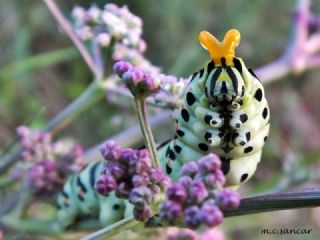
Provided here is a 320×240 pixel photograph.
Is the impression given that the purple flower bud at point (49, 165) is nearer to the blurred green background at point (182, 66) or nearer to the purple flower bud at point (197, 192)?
the purple flower bud at point (197, 192)

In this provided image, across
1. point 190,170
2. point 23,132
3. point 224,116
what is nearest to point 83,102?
point 23,132

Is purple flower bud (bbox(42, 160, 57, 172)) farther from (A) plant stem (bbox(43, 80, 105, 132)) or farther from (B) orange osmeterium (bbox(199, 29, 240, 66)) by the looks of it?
(B) orange osmeterium (bbox(199, 29, 240, 66))

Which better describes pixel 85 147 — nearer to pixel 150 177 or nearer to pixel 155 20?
pixel 155 20

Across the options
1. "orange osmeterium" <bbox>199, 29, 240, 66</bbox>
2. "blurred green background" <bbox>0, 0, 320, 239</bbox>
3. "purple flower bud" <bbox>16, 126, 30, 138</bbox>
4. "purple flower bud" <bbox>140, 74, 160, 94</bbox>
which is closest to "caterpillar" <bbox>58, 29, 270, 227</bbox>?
"orange osmeterium" <bbox>199, 29, 240, 66</bbox>

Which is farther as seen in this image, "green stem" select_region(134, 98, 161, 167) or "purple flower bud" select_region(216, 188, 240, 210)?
"green stem" select_region(134, 98, 161, 167)

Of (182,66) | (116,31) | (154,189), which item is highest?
(182,66)

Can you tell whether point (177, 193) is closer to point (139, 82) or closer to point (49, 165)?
point (139, 82)

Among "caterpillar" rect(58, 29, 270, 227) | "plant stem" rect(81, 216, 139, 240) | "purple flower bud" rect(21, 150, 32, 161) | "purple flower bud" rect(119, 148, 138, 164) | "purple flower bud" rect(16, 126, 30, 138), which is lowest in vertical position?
"plant stem" rect(81, 216, 139, 240)
